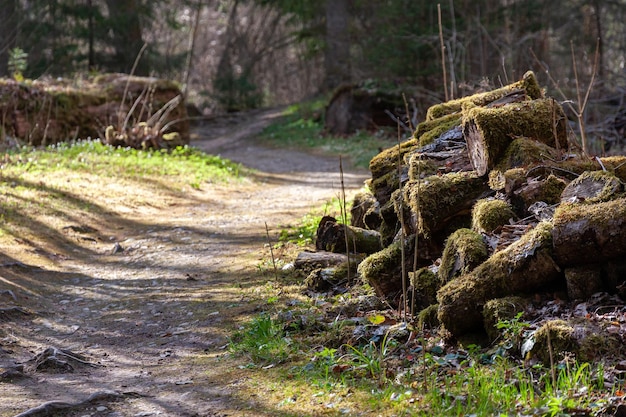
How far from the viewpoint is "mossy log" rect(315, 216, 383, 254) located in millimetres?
7129

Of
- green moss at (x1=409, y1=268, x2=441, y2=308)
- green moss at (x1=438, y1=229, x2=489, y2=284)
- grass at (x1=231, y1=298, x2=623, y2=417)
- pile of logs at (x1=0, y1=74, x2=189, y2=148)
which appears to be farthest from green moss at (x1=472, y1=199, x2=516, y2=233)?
pile of logs at (x1=0, y1=74, x2=189, y2=148)

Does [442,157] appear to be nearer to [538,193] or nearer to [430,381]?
[538,193]

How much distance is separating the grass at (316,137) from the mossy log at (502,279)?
41.0ft

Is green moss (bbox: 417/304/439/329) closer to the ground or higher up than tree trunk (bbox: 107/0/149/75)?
closer to the ground

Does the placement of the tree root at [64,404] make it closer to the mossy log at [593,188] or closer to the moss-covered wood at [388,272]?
the moss-covered wood at [388,272]

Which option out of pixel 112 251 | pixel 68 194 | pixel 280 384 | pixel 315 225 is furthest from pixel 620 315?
pixel 68 194

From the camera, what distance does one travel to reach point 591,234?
4379 millimetres

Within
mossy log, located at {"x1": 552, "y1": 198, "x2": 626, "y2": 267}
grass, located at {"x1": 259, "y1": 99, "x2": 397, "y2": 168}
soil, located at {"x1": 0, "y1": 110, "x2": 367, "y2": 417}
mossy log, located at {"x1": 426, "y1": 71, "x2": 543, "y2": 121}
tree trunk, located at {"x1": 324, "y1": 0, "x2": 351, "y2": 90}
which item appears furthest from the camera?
tree trunk, located at {"x1": 324, "y1": 0, "x2": 351, "y2": 90}

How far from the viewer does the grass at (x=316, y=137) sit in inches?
755

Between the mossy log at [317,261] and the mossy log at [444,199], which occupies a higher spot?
the mossy log at [444,199]

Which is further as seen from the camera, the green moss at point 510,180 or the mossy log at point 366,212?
the mossy log at point 366,212

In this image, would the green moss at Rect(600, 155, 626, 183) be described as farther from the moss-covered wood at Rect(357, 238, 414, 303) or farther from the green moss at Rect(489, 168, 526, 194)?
the moss-covered wood at Rect(357, 238, 414, 303)

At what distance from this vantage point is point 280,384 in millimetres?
4648

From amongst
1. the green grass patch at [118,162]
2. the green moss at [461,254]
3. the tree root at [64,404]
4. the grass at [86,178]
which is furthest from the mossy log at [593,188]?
the green grass patch at [118,162]
